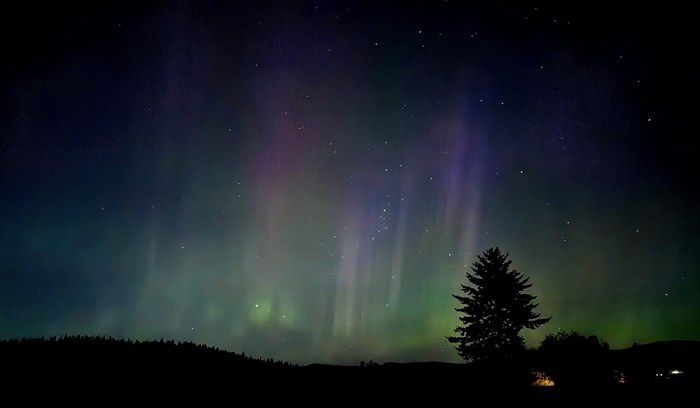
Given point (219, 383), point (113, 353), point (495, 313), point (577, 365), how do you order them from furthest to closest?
1. point (495, 313)
2. point (577, 365)
3. point (113, 353)
4. point (219, 383)

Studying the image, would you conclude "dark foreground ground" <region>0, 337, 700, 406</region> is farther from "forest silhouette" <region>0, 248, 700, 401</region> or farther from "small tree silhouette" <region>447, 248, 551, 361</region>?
"small tree silhouette" <region>447, 248, 551, 361</region>

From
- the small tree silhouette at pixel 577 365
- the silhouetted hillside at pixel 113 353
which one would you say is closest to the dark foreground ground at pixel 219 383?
the silhouetted hillside at pixel 113 353

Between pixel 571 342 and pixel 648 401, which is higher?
pixel 571 342

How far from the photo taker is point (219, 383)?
11039 mm

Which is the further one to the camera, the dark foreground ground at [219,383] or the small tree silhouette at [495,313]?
the small tree silhouette at [495,313]

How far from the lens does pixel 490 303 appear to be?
106 feet

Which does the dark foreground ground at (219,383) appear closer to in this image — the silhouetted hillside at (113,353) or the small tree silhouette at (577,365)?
the silhouetted hillside at (113,353)

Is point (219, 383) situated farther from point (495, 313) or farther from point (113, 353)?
point (495, 313)

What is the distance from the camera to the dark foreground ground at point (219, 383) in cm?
962

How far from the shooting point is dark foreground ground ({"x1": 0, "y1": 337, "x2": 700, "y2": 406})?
9.62 meters

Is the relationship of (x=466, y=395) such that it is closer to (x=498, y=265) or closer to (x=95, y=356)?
(x=95, y=356)

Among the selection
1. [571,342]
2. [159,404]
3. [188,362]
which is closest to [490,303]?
[571,342]

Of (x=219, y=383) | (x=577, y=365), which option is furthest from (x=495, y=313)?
(x=219, y=383)

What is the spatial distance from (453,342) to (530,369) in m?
13.1
